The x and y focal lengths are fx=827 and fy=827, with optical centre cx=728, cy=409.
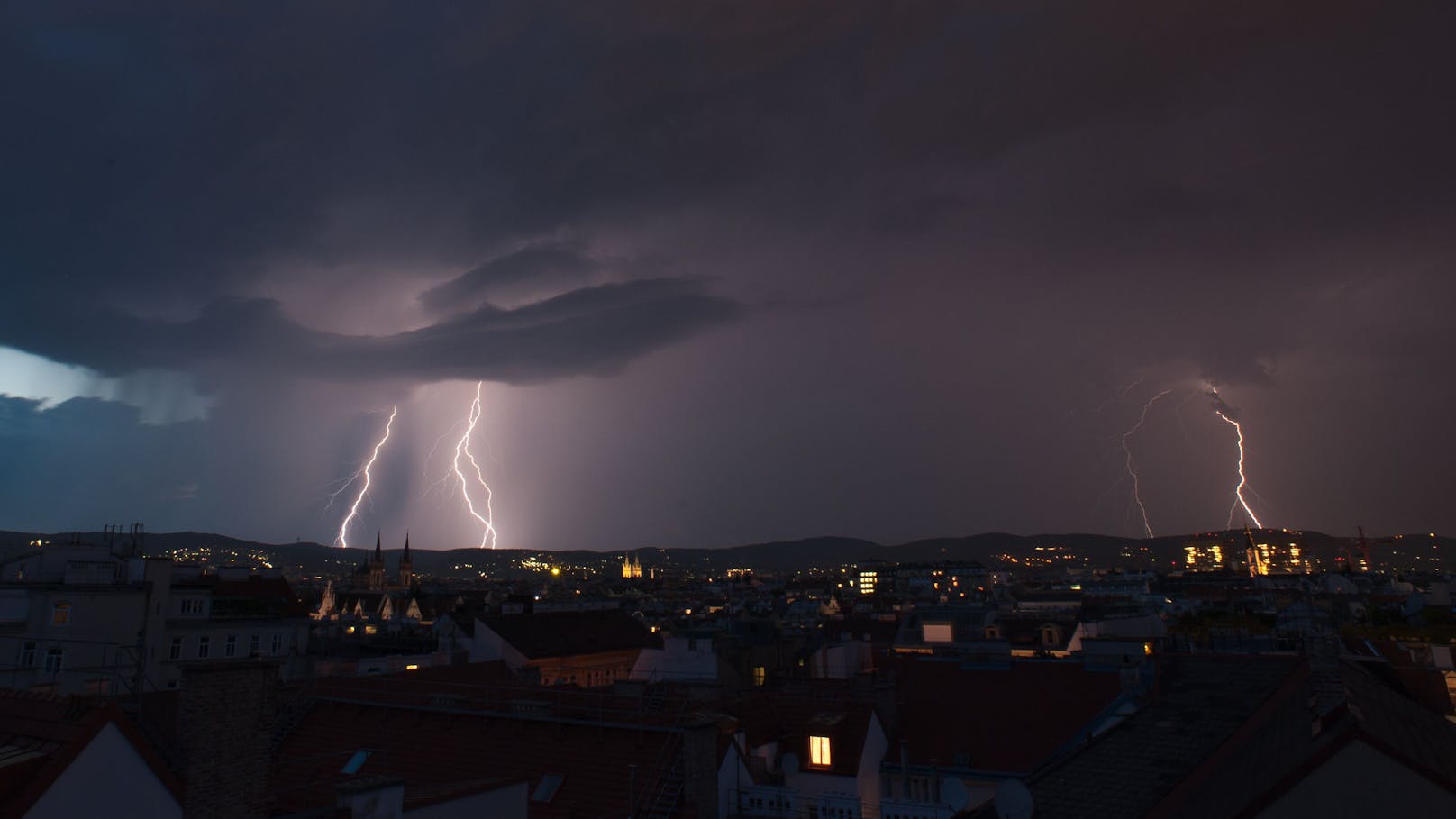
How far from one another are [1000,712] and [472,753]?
19495 mm

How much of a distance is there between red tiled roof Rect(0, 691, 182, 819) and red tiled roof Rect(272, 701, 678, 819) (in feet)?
24.0

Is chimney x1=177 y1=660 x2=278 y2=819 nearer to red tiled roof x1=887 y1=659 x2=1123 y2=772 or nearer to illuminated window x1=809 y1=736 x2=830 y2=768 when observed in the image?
illuminated window x1=809 y1=736 x2=830 y2=768

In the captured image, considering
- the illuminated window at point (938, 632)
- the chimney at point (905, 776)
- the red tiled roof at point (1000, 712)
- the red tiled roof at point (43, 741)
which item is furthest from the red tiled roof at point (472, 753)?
the illuminated window at point (938, 632)

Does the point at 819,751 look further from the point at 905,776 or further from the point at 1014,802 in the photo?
the point at 1014,802

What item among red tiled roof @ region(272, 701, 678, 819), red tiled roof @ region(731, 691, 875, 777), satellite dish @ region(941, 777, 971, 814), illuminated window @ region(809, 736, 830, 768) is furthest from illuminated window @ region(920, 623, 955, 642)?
satellite dish @ region(941, 777, 971, 814)

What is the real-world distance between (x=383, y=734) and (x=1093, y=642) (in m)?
39.2

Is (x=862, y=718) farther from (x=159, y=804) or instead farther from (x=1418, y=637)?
(x=1418, y=637)

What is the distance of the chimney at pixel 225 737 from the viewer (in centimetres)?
1258

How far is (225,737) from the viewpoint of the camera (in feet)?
42.4

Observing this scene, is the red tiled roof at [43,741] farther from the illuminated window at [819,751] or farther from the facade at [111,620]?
the facade at [111,620]

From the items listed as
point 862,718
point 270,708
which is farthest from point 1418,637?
point 270,708

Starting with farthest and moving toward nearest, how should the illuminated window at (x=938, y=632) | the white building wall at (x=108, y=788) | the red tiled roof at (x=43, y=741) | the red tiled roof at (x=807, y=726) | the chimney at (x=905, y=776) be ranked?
the illuminated window at (x=938, y=632) < the chimney at (x=905, y=776) < the red tiled roof at (x=807, y=726) < the white building wall at (x=108, y=788) < the red tiled roof at (x=43, y=741)

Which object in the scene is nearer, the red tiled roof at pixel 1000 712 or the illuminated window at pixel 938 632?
the red tiled roof at pixel 1000 712

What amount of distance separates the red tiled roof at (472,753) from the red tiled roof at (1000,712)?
12.8 metres
